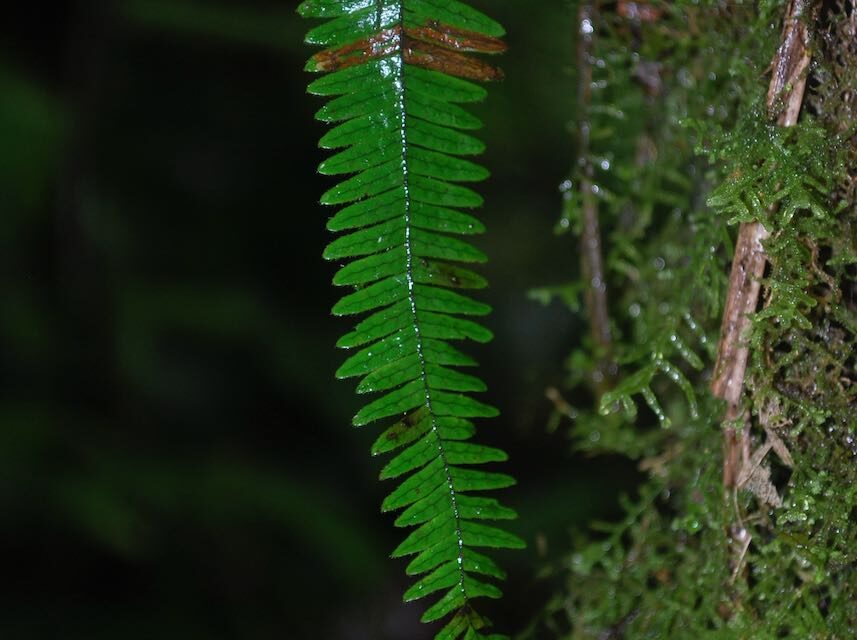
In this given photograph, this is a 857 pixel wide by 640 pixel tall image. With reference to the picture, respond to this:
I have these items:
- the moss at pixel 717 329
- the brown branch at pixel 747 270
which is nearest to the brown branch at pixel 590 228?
the moss at pixel 717 329

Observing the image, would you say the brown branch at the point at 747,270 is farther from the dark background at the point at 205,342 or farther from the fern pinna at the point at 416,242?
the dark background at the point at 205,342

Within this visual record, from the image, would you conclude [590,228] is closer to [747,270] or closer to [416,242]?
[747,270]

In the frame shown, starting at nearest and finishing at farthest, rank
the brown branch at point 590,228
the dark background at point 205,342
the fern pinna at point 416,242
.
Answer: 1. the fern pinna at point 416,242
2. the brown branch at point 590,228
3. the dark background at point 205,342

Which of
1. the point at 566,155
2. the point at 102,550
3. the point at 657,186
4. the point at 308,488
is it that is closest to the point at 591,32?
the point at 657,186

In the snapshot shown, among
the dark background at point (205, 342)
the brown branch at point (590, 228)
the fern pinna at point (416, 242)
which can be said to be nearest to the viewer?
the fern pinna at point (416, 242)

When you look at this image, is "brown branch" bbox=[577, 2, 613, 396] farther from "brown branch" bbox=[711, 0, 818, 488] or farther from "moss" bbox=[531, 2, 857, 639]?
"brown branch" bbox=[711, 0, 818, 488]

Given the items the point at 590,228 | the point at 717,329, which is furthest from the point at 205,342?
the point at 717,329
